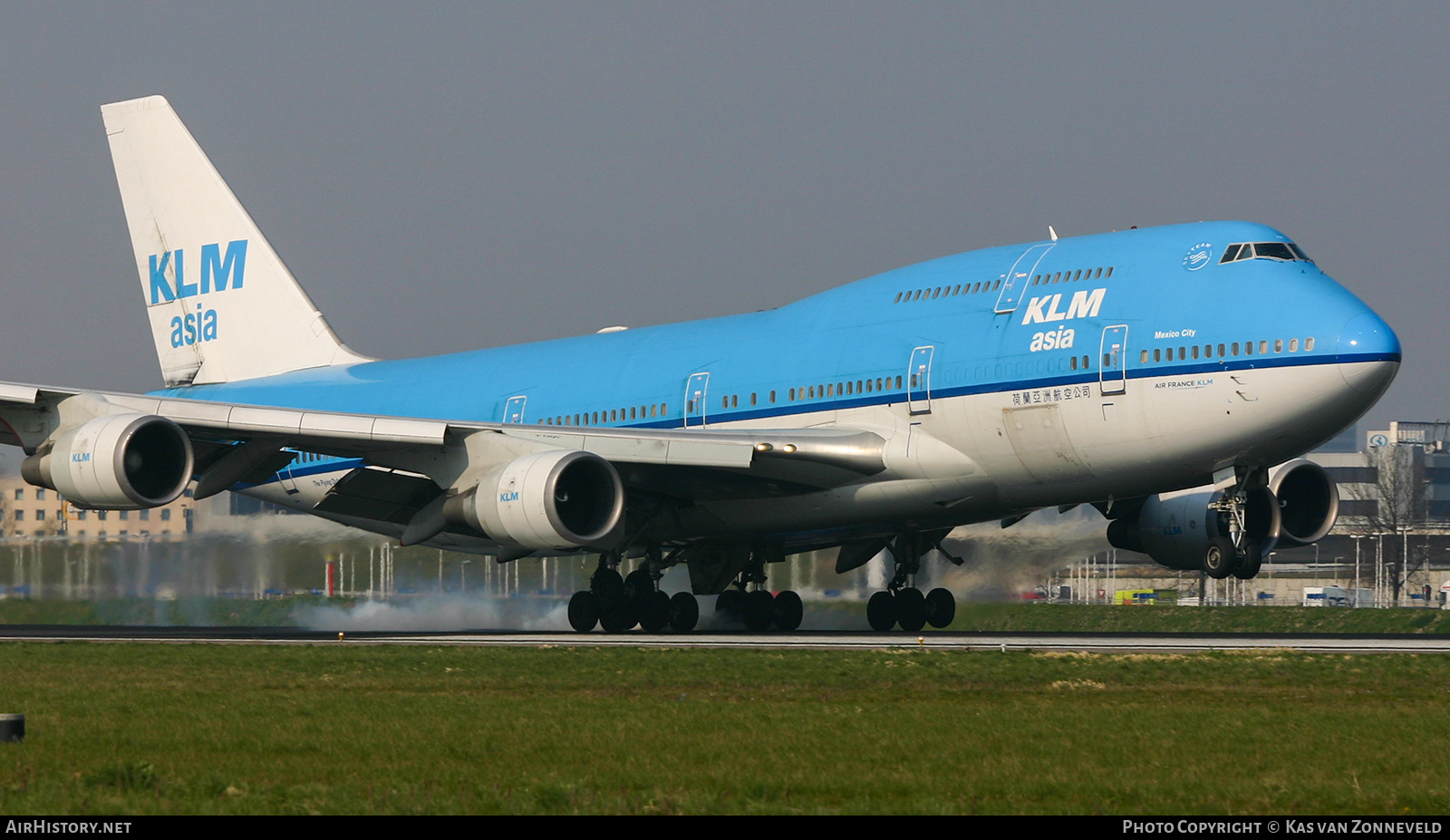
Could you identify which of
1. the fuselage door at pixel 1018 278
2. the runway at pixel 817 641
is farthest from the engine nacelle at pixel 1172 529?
the fuselage door at pixel 1018 278

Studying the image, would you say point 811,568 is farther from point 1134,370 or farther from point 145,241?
point 145,241

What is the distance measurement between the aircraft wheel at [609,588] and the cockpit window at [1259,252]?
459 inches

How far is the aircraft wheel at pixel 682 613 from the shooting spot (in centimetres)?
3025

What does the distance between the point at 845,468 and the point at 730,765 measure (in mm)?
15691

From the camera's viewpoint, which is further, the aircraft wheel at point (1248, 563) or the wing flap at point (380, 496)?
the wing flap at point (380, 496)

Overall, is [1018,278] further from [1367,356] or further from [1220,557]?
[1367,356]

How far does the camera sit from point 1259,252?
24422 mm

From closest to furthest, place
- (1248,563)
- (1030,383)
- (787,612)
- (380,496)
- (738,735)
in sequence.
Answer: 1. (738,735)
2. (1248,563)
3. (1030,383)
4. (380,496)
5. (787,612)

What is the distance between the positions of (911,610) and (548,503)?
9391 millimetres

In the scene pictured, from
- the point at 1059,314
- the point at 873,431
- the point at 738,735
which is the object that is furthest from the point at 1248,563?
the point at 738,735

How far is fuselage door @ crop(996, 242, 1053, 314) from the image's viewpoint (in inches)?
1017

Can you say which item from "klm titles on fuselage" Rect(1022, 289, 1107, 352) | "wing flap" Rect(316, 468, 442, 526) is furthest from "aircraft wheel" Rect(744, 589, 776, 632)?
"klm titles on fuselage" Rect(1022, 289, 1107, 352)

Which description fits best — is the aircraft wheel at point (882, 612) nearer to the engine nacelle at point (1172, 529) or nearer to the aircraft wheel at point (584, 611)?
the engine nacelle at point (1172, 529)
